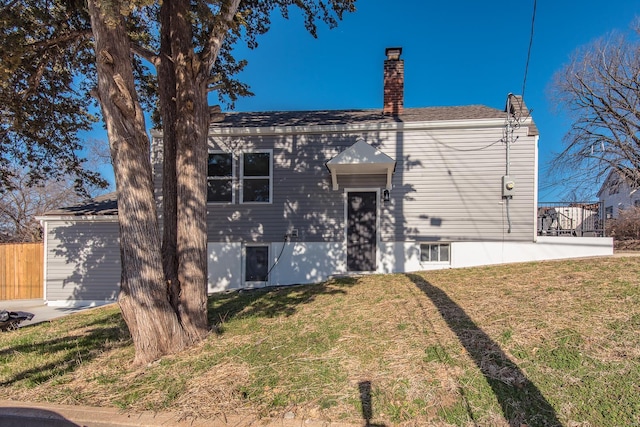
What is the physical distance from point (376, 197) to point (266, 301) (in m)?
4.15

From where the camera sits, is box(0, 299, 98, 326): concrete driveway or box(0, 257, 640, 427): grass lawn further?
box(0, 299, 98, 326): concrete driveway

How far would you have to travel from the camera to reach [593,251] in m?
8.41

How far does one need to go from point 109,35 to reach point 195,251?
8.93 ft

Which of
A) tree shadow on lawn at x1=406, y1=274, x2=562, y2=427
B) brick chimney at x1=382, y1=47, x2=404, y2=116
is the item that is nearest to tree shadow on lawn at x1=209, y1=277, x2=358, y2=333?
tree shadow on lawn at x1=406, y1=274, x2=562, y2=427

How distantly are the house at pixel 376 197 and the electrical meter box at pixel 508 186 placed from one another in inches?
1.0

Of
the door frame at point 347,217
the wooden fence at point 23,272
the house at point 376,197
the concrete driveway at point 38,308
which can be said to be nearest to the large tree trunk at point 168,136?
the house at point 376,197

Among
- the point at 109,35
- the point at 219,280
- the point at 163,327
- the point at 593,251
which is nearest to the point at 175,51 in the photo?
the point at 109,35

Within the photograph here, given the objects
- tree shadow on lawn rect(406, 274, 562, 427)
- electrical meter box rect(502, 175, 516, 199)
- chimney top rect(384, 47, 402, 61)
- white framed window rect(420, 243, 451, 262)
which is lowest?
tree shadow on lawn rect(406, 274, 562, 427)

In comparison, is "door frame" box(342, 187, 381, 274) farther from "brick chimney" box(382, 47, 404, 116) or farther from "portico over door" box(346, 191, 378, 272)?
"brick chimney" box(382, 47, 404, 116)

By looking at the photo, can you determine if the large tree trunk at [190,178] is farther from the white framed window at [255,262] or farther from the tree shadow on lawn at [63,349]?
the white framed window at [255,262]

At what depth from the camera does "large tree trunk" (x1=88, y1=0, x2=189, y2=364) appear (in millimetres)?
3893

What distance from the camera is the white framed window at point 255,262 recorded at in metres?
9.46

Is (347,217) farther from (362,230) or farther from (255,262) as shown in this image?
(255,262)

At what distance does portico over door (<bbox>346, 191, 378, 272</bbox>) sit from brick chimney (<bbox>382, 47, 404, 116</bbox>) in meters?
2.72
